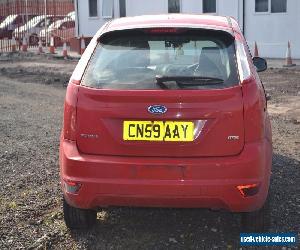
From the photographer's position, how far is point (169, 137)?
12.0ft

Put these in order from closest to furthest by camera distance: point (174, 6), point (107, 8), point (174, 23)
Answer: point (174, 23), point (174, 6), point (107, 8)

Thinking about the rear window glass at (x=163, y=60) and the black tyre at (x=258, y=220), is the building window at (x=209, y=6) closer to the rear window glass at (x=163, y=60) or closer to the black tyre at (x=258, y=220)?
the rear window glass at (x=163, y=60)

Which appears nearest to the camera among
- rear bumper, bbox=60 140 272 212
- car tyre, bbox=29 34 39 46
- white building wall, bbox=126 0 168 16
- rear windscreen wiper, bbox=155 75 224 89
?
rear bumper, bbox=60 140 272 212

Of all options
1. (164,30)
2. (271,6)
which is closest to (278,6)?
(271,6)

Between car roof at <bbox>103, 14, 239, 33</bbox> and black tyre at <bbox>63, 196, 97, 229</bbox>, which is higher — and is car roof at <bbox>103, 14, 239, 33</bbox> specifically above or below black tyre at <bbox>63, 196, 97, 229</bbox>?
above

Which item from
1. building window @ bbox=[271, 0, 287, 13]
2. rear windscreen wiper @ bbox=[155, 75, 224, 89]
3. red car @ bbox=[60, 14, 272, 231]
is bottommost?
red car @ bbox=[60, 14, 272, 231]

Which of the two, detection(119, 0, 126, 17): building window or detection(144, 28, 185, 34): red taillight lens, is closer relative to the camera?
detection(144, 28, 185, 34): red taillight lens

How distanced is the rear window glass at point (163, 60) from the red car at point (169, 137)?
11 millimetres

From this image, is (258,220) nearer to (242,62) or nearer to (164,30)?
(242,62)

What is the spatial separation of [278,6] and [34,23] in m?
15.2

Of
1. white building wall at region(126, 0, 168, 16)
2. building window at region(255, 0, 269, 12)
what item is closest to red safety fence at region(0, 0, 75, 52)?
white building wall at region(126, 0, 168, 16)

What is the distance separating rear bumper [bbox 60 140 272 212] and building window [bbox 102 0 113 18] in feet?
68.3

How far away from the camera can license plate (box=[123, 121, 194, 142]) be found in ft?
11.9

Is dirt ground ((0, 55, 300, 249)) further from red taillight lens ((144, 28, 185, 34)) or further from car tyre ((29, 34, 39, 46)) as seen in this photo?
car tyre ((29, 34, 39, 46))
